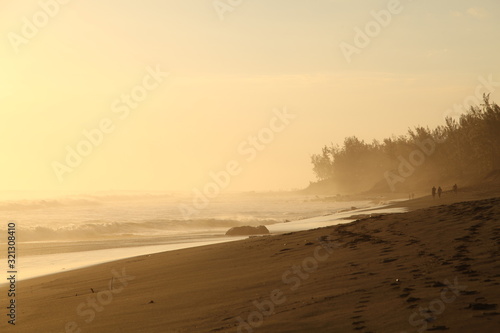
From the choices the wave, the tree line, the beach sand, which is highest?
the tree line

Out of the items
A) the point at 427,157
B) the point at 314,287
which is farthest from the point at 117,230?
the point at 427,157

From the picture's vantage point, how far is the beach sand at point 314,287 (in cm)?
653

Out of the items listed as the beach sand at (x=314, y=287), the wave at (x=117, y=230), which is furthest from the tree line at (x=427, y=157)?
the beach sand at (x=314, y=287)

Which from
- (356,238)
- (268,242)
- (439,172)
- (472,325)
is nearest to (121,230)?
(268,242)

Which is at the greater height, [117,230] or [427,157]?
[427,157]

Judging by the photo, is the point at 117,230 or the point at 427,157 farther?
the point at 427,157

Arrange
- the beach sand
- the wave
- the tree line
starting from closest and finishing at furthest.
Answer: the beach sand → the wave → the tree line

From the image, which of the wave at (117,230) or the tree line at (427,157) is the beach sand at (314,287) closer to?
the wave at (117,230)

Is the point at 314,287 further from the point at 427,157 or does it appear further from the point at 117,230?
the point at 427,157

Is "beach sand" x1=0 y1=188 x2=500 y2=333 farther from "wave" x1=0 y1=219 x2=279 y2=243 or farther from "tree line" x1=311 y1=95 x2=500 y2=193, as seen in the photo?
"tree line" x1=311 y1=95 x2=500 y2=193

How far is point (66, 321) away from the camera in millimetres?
8797

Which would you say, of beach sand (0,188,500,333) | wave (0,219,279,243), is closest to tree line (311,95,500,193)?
wave (0,219,279,243)

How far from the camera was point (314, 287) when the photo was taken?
8.41m

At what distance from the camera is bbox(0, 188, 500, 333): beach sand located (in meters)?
6.53
